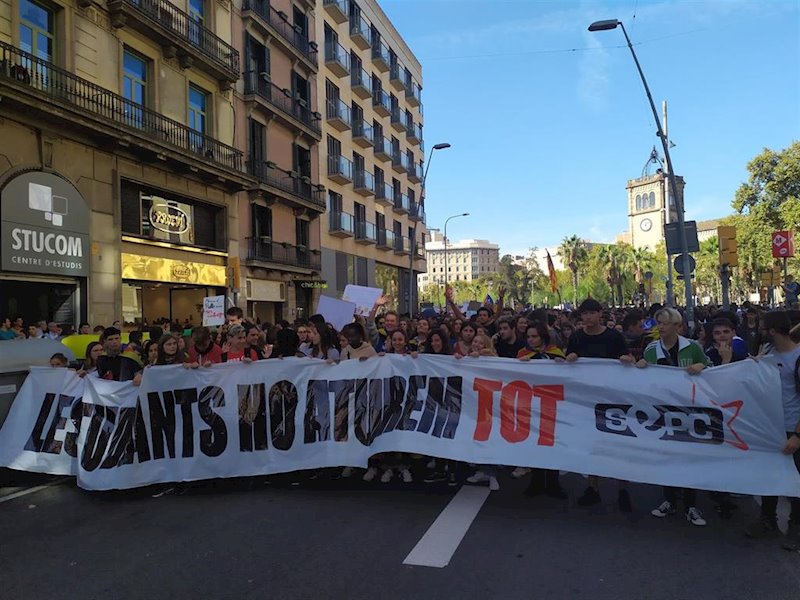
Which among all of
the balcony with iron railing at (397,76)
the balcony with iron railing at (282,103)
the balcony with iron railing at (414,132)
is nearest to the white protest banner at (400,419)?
the balcony with iron railing at (282,103)

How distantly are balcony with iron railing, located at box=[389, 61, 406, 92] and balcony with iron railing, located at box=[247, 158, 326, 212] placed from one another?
16.2m

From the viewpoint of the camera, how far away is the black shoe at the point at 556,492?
Result: 546cm

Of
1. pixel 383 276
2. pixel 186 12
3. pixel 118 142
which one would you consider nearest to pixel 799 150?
pixel 383 276

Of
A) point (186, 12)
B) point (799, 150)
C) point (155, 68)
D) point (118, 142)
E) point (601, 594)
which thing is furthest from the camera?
A: point (799, 150)

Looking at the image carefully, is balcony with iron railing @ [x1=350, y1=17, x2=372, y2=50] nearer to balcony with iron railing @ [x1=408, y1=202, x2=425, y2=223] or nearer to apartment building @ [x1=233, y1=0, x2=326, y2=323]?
apartment building @ [x1=233, y1=0, x2=326, y2=323]

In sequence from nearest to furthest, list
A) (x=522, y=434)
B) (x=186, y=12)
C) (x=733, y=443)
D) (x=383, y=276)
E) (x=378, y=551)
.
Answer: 1. (x=378, y=551)
2. (x=733, y=443)
3. (x=522, y=434)
4. (x=186, y=12)
5. (x=383, y=276)

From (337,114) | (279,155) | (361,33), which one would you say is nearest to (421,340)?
(279,155)

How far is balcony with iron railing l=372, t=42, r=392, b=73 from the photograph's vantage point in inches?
1578

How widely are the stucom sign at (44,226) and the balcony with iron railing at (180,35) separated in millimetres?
5662

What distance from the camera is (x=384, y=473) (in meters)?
6.07

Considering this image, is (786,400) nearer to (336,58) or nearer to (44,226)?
(44,226)

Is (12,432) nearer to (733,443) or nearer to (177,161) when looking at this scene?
(733,443)

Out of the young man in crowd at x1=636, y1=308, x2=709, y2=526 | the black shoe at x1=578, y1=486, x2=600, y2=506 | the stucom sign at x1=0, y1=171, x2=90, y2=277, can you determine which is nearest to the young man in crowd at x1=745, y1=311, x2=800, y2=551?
the young man in crowd at x1=636, y1=308, x2=709, y2=526

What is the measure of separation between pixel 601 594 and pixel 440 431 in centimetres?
227
